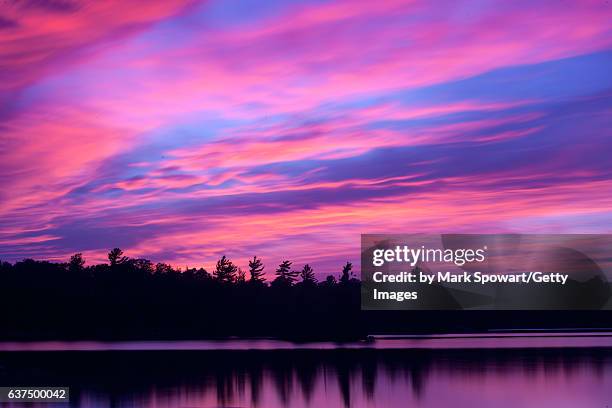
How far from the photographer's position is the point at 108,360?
73.2 meters

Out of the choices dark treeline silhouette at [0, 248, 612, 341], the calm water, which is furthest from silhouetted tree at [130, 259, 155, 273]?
the calm water

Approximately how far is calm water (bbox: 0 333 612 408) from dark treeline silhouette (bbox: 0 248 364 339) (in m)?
49.3

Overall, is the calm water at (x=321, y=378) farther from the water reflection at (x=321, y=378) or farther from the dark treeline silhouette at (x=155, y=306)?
the dark treeline silhouette at (x=155, y=306)

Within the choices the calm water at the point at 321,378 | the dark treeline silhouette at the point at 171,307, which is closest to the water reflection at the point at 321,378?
the calm water at the point at 321,378

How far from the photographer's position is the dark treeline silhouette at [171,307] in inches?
5118

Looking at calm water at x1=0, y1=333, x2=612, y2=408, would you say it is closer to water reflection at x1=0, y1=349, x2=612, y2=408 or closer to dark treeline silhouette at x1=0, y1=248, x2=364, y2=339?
water reflection at x1=0, y1=349, x2=612, y2=408

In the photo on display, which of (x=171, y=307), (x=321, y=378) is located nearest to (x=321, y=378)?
(x=321, y=378)

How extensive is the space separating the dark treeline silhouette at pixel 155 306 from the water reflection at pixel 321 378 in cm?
5128

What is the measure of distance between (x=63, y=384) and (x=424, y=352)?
1819 inches

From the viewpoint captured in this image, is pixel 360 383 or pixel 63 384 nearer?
pixel 63 384

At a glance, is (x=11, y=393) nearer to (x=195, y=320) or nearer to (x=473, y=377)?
(x=473, y=377)

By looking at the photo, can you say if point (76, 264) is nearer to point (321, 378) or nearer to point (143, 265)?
point (143, 265)

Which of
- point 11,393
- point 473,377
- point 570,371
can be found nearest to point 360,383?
point 473,377

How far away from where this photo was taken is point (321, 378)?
5588 cm
